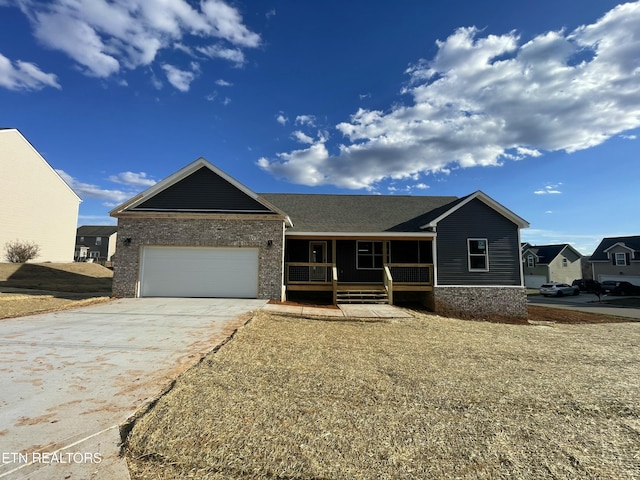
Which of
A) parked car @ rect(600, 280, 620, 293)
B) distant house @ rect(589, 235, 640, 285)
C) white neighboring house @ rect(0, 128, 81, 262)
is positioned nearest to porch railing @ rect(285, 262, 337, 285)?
white neighboring house @ rect(0, 128, 81, 262)

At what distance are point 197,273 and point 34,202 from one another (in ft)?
79.1

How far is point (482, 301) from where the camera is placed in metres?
14.9

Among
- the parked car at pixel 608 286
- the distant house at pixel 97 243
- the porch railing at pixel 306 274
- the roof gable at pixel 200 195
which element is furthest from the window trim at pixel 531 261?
the distant house at pixel 97 243

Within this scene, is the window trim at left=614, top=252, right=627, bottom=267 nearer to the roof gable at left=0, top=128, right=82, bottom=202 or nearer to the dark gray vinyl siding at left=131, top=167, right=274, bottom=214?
the dark gray vinyl siding at left=131, top=167, right=274, bottom=214

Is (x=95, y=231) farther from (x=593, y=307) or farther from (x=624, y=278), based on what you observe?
(x=624, y=278)

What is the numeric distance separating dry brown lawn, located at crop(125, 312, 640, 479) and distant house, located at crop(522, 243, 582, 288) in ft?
137

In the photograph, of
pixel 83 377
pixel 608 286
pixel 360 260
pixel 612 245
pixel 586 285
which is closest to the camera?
pixel 83 377

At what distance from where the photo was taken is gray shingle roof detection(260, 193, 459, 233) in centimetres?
1568

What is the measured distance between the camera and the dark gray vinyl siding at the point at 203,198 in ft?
46.3

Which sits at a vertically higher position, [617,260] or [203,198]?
[203,198]

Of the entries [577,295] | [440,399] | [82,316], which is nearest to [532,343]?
[440,399]

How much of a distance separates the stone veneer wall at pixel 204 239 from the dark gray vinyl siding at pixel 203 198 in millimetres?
544

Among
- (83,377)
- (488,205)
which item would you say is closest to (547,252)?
(488,205)

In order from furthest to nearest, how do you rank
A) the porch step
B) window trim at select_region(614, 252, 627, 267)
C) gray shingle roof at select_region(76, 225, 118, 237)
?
gray shingle roof at select_region(76, 225, 118, 237) → window trim at select_region(614, 252, 627, 267) → the porch step
